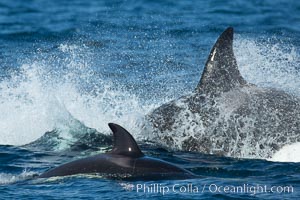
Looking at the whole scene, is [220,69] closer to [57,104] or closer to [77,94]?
[57,104]

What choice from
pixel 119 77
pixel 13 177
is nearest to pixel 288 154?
pixel 13 177

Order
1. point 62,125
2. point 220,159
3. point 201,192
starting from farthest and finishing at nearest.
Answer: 1. point 62,125
2. point 220,159
3. point 201,192

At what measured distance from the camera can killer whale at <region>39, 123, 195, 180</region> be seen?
1145 cm

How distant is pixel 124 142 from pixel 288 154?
346cm

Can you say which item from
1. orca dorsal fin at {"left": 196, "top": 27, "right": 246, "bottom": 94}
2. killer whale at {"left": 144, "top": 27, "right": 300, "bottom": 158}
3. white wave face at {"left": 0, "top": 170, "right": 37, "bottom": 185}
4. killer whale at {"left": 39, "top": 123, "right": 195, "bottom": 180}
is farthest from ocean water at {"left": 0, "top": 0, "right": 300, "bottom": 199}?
orca dorsal fin at {"left": 196, "top": 27, "right": 246, "bottom": 94}

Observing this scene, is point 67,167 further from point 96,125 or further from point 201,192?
point 96,125

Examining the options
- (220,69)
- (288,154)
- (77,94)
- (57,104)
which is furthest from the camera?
(77,94)

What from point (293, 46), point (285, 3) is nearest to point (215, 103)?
point (293, 46)

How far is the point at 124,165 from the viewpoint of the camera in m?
11.5

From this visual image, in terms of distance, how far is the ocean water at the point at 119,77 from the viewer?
455 inches

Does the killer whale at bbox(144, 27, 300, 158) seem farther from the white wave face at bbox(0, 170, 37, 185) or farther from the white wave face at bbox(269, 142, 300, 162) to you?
the white wave face at bbox(0, 170, 37, 185)

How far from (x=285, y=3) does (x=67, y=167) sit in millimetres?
25941

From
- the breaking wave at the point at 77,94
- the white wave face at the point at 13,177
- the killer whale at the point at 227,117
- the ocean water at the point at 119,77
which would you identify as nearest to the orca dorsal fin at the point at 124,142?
the ocean water at the point at 119,77

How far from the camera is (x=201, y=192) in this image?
36.6 ft
